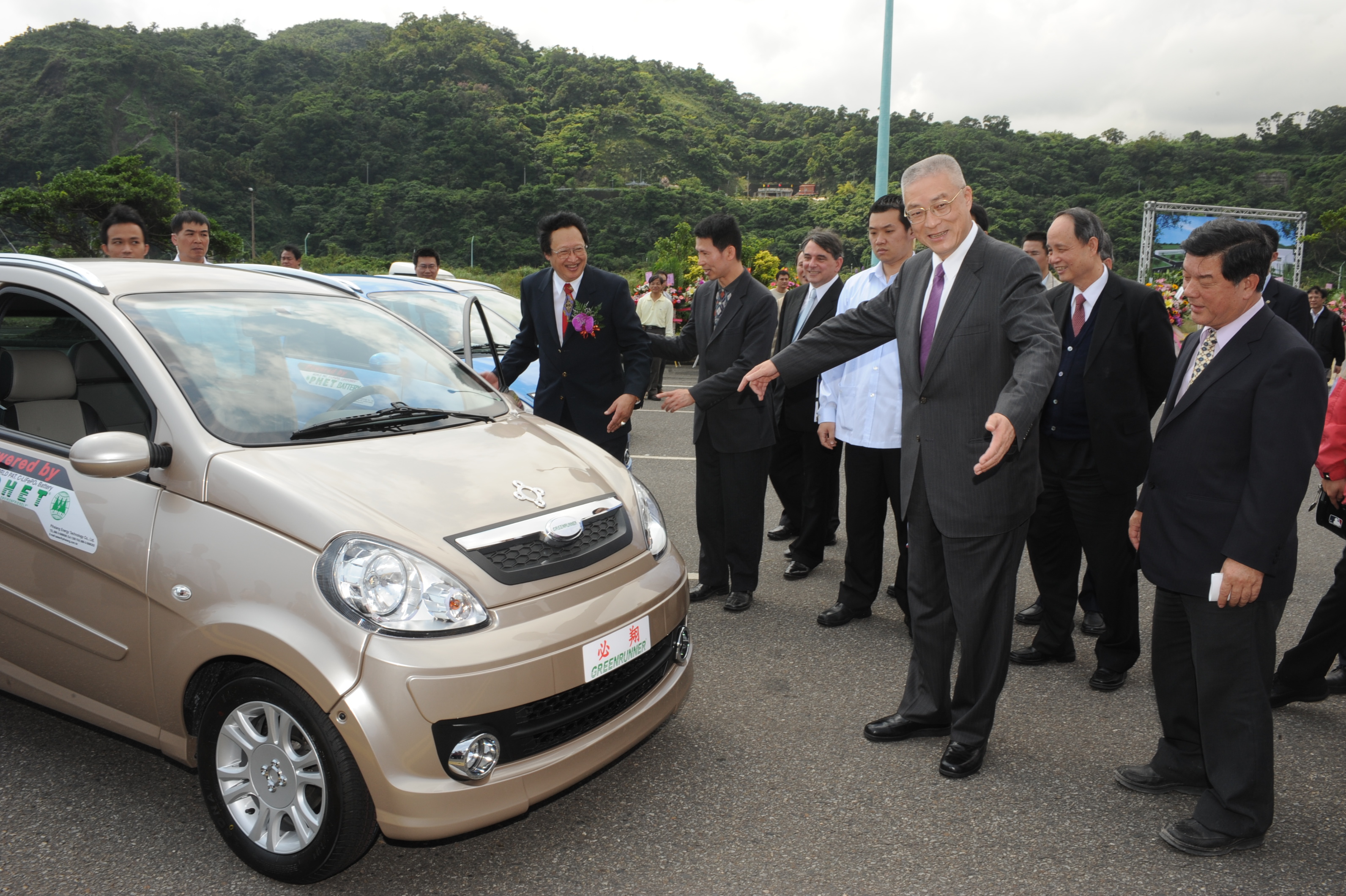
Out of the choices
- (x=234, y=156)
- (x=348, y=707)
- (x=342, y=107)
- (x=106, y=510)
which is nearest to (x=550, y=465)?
(x=348, y=707)

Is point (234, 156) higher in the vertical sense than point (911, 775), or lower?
higher

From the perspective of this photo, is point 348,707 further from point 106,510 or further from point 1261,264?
point 1261,264

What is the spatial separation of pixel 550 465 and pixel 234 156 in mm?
82266

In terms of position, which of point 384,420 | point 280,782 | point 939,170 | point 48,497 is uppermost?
point 939,170

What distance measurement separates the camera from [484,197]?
240 ft

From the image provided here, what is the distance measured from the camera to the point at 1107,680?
3.83 metres

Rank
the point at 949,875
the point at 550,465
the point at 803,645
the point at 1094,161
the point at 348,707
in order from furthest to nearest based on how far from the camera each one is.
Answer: the point at 1094,161 → the point at 803,645 → the point at 550,465 → the point at 949,875 → the point at 348,707

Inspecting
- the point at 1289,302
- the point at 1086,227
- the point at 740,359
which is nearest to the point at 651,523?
the point at 740,359

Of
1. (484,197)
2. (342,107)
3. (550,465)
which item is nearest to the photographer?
(550,465)

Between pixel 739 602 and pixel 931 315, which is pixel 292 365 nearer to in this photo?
pixel 931 315

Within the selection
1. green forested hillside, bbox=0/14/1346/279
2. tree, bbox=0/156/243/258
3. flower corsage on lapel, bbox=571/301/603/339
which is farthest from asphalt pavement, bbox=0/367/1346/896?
green forested hillside, bbox=0/14/1346/279

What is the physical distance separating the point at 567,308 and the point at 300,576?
107 inches

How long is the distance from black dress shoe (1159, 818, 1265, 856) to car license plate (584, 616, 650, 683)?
5.41 feet

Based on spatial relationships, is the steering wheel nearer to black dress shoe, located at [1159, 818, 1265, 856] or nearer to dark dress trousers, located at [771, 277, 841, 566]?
dark dress trousers, located at [771, 277, 841, 566]
